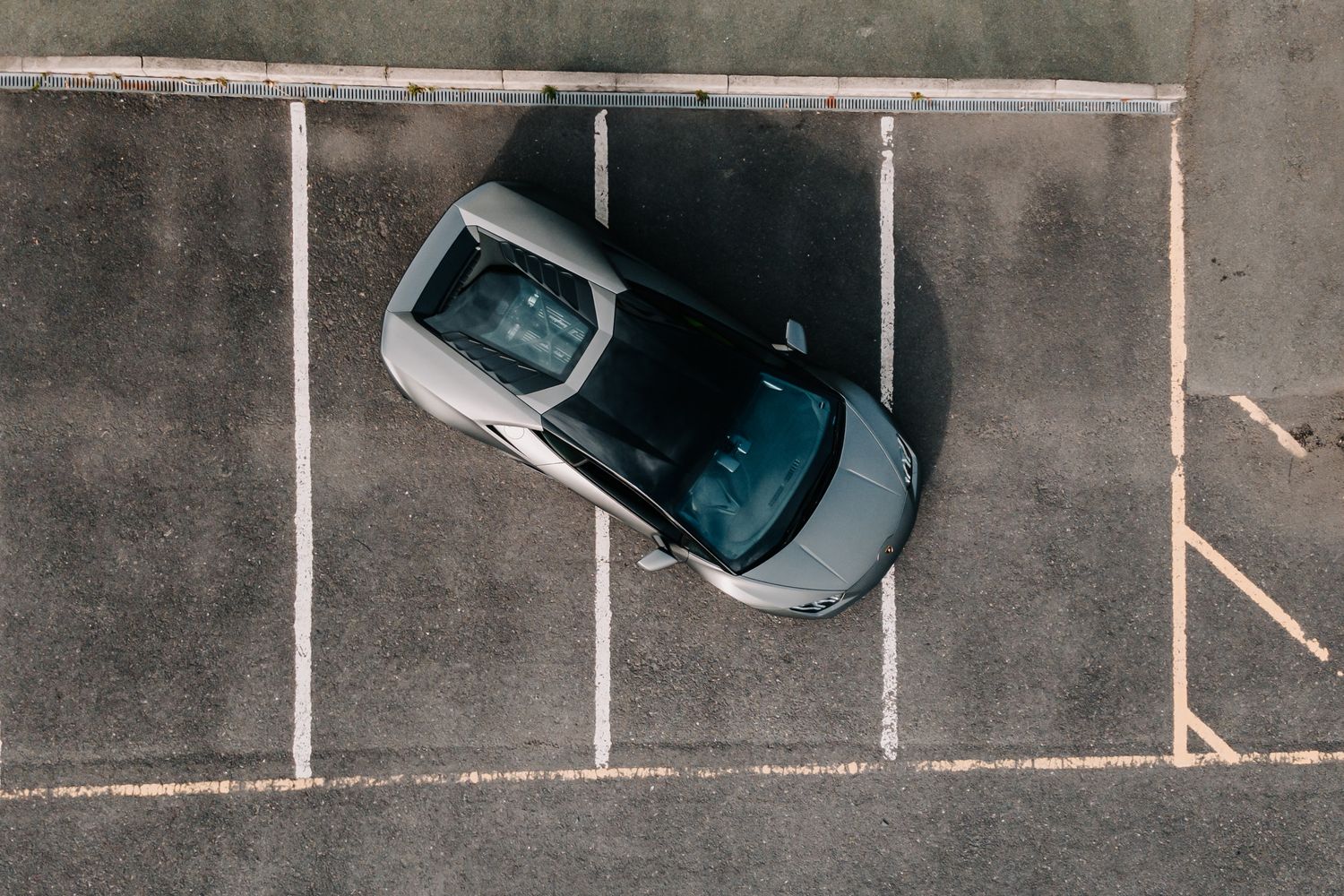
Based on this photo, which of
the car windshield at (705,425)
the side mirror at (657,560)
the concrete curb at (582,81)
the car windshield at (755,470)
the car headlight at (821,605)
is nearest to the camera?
the car windshield at (705,425)

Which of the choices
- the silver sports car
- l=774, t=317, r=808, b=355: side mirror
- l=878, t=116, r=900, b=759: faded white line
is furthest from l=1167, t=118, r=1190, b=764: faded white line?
l=774, t=317, r=808, b=355: side mirror

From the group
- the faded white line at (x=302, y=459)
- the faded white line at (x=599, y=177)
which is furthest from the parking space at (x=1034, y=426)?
the faded white line at (x=302, y=459)

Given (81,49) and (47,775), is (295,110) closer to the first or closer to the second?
(81,49)

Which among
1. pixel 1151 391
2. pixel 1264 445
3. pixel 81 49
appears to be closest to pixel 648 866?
pixel 1151 391

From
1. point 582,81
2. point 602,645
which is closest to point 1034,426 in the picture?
point 602,645

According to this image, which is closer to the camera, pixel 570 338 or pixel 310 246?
pixel 570 338

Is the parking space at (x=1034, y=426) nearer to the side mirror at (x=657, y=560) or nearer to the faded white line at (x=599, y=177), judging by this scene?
the side mirror at (x=657, y=560)

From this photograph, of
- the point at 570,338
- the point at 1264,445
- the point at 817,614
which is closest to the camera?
the point at 570,338

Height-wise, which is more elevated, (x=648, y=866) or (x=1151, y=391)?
(x=1151, y=391)
